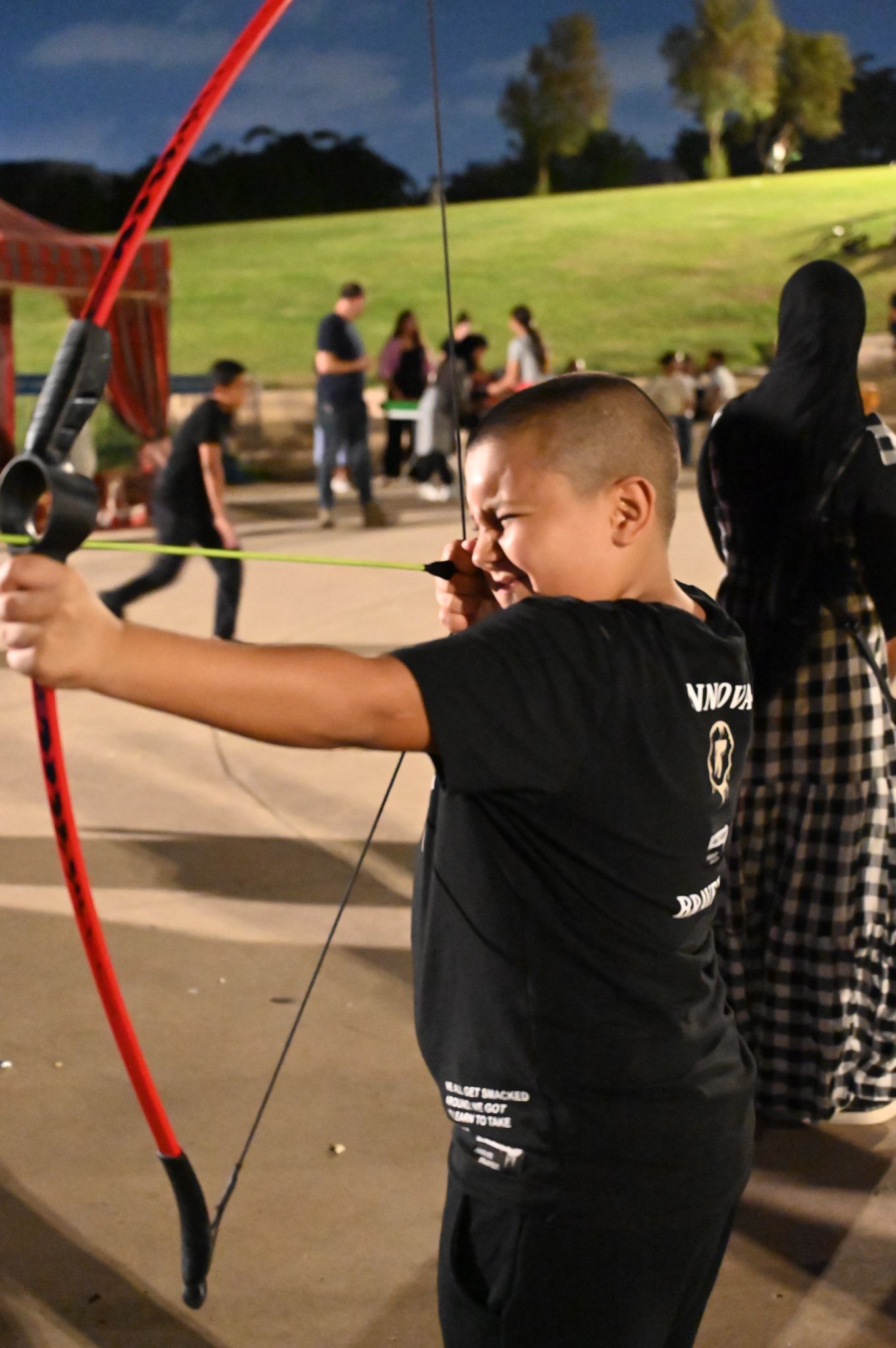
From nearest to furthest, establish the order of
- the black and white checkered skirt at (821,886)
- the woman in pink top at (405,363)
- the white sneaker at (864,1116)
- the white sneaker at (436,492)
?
the black and white checkered skirt at (821,886), the white sneaker at (864,1116), the white sneaker at (436,492), the woman in pink top at (405,363)

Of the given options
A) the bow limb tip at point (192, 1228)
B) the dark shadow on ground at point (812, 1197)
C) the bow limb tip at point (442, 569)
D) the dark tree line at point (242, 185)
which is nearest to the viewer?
the bow limb tip at point (442, 569)

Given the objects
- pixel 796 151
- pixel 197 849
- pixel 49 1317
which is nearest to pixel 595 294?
pixel 796 151

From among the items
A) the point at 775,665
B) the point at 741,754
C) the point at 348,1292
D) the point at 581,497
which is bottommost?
the point at 348,1292

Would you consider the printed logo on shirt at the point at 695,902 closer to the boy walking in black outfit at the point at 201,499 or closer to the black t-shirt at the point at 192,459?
the boy walking in black outfit at the point at 201,499

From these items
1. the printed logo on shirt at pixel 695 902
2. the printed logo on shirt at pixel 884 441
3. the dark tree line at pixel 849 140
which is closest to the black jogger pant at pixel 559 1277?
the printed logo on shirt at pixel 695 902

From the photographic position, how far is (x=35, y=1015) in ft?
12.2

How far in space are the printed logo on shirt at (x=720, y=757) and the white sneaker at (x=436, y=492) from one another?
45.9 ft

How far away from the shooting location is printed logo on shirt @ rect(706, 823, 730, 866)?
148 cm

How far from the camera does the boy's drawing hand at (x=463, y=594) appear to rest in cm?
170

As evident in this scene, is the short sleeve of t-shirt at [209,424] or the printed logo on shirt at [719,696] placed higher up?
the short sleeve of t-shirt at [209,424]

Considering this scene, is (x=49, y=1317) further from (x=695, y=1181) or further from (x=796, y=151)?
(x=796, y=151)

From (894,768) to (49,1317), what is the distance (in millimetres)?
1981

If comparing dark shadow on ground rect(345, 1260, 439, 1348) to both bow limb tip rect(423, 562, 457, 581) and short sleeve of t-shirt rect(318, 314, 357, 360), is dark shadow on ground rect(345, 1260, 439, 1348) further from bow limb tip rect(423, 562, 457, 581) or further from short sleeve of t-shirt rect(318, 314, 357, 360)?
short sleeve of t-shirt rect(318, 314, 357, 360)

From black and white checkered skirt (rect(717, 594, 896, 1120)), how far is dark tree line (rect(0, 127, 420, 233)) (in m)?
40.8
